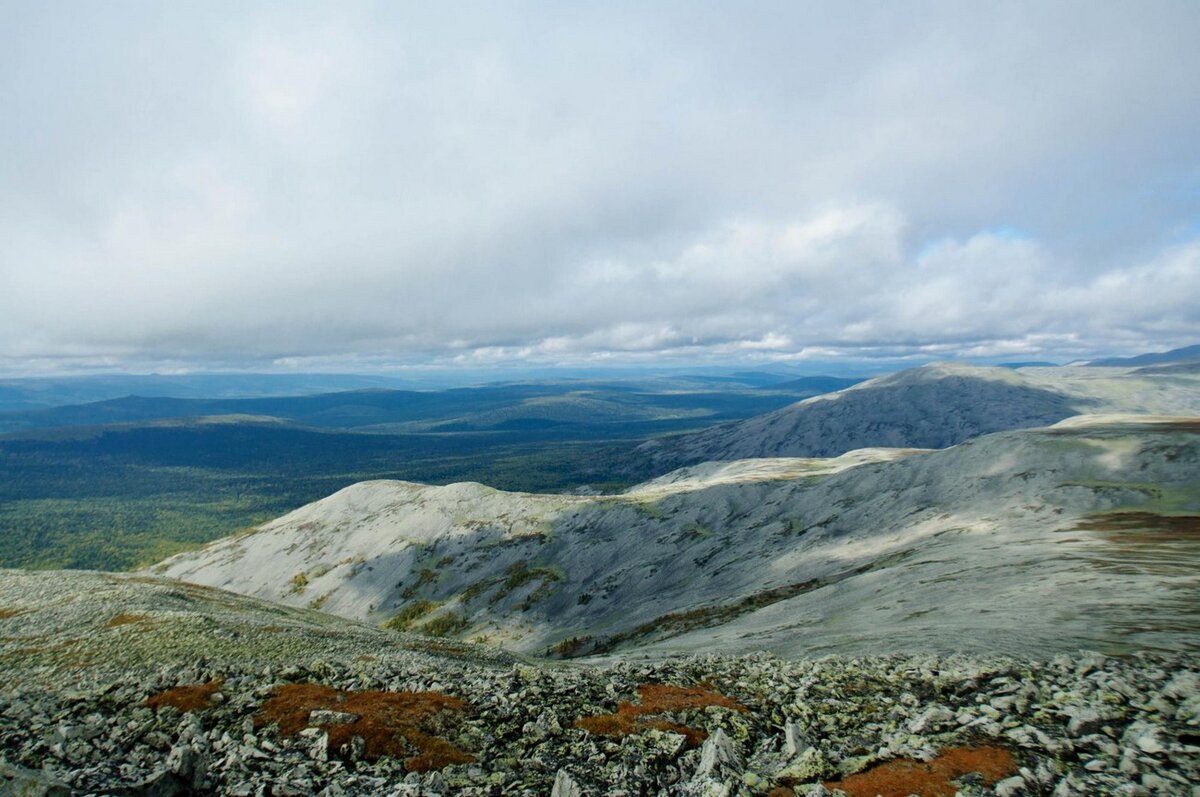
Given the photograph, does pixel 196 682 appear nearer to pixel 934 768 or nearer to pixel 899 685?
pixel 934 768

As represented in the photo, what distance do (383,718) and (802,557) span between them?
73.0 metres

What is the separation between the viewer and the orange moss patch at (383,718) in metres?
17.8

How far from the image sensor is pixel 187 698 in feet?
66.7

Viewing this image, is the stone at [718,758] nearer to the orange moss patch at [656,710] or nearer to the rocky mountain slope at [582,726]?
the rocky mountain slope at [582,726]

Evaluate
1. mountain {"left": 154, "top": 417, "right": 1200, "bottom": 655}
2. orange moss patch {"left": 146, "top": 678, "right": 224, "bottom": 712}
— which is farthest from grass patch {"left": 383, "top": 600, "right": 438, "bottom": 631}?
orange moss patch {"left": 146, "top": 678, "right": 224, "bottom": 712}

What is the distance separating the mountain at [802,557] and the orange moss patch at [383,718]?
22.1m

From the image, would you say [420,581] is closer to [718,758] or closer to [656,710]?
[656,710]

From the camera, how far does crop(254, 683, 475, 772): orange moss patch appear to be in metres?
17.8

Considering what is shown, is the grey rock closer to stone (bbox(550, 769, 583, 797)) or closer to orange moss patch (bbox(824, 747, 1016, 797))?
stone (bbox(550, 769, 583, 797))

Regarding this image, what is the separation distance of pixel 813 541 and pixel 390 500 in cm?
11254

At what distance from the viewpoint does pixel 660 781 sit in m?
16.6

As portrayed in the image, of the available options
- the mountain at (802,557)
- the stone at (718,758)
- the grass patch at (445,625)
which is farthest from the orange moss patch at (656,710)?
the grass patch at (445,625)

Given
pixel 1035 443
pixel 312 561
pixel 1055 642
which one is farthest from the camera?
pixel 312 561

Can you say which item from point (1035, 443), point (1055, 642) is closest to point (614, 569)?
point (1035, 443)
